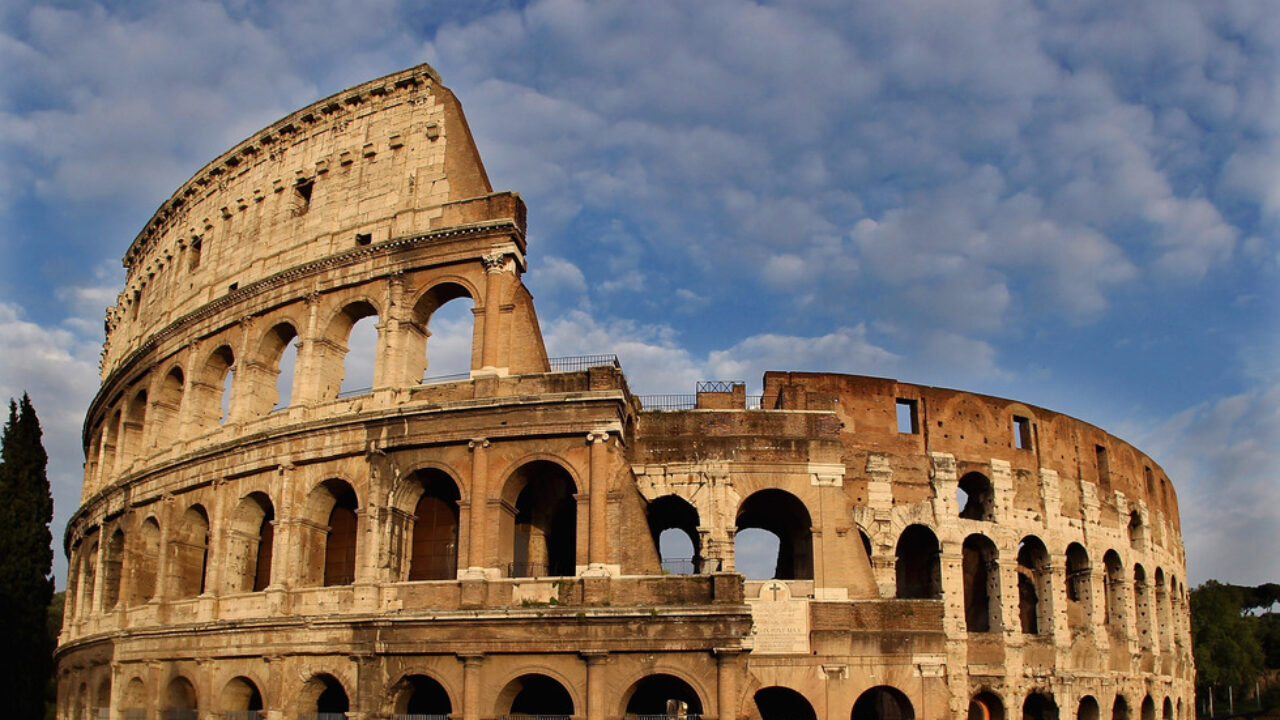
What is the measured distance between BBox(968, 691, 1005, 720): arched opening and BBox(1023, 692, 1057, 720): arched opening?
123cm

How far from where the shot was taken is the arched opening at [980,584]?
2503 centimetres

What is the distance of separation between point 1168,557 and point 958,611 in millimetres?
12602

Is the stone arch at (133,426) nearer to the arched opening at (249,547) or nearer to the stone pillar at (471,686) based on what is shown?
the arched opening at (249,547)

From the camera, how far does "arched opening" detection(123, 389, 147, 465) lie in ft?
86.8

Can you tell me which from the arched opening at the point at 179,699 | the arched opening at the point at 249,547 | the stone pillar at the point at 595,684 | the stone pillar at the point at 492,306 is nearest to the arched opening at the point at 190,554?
the arched opening at the point at 249,547

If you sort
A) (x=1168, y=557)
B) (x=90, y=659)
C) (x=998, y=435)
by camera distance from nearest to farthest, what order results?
(x=90, y=659) → (x=998, y=435) → (x=1168, y=557)

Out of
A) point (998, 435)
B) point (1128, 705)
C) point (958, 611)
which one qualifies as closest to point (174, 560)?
point (958, 611)

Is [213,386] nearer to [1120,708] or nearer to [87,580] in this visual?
[87,580]

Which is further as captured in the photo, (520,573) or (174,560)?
(174,560)

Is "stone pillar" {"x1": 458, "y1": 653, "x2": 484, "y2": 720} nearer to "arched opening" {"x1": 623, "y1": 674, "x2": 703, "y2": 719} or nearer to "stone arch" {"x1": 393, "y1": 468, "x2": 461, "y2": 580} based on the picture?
"stone arch" {"x1": 393, "y1": 468, "x2": 461, "y2": 580}

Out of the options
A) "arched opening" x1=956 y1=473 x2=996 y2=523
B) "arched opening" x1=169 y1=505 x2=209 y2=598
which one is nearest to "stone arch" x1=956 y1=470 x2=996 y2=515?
"arched opening" x1=956 y1=473 x2=996 y2=523

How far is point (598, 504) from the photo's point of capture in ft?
58.9

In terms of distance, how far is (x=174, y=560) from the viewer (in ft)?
73.5

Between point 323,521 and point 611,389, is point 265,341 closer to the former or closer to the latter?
point 323,521
